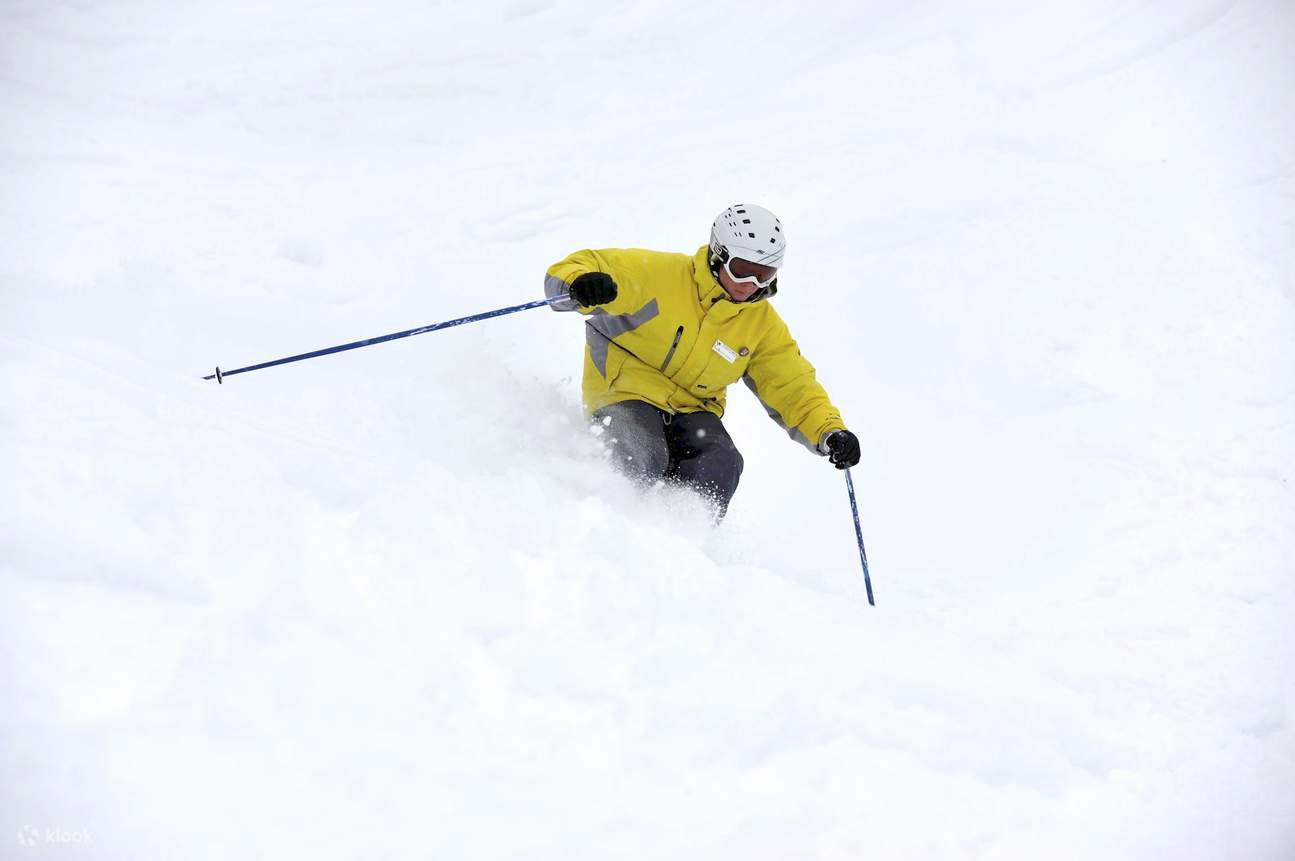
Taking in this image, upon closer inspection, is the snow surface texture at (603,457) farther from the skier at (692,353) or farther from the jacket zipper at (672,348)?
the jacket zipper at (672,348)

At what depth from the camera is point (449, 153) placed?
32.3 feet

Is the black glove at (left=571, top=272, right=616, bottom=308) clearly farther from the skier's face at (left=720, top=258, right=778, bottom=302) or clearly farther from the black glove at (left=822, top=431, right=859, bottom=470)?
the black glove at (left=822, top=431, right=859, bottom=470)

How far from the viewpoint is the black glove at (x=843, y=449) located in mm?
4914

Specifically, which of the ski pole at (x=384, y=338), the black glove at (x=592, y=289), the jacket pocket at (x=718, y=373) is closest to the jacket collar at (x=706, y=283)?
the jacket pocket at (x=718, y=373)

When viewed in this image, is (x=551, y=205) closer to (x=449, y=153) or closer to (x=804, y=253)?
(x=449, y=153)

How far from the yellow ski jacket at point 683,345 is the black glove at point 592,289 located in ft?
0.37

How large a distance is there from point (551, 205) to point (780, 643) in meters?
6.65

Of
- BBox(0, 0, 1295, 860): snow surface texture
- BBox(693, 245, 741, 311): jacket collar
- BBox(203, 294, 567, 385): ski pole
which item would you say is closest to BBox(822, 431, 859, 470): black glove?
BBox(0, 0, 1295, 860): snow surface texture

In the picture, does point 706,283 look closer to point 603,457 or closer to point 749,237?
point 749,237

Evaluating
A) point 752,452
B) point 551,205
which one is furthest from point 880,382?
point 551,205

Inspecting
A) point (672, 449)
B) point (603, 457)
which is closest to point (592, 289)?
point (603, 457)

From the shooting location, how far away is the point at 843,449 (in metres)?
4.91

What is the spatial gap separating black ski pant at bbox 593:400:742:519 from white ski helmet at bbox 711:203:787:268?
2.97ft

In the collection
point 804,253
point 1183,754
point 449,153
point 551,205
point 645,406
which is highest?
point 449,153
